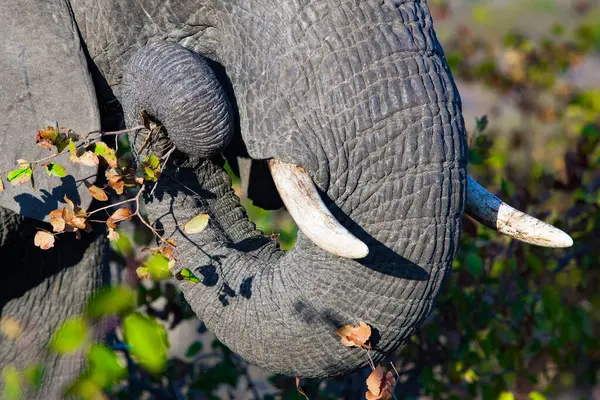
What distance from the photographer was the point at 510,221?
6.53ft

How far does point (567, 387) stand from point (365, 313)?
8.79 feet

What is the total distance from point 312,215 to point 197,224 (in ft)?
1.01

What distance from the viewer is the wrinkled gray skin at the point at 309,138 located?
186 centimetres

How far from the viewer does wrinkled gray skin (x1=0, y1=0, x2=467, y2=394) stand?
1855mm

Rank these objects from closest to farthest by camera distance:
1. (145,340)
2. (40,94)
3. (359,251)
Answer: (145,340)
(359,251)
(40,94)

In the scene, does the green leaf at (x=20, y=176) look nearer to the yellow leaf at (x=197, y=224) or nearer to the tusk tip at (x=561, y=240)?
the yellow leaf at (x=197, y=224)

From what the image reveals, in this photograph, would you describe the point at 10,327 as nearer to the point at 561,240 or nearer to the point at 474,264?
the point at 474,264

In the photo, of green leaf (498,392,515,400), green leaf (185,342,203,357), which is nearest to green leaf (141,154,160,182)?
green leaf (185,342,203,357)

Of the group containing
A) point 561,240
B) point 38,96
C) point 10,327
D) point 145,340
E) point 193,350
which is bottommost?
point 193,350

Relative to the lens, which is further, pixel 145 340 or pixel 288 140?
pixel 288 140

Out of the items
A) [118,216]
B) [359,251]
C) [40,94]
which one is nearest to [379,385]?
[359,251]

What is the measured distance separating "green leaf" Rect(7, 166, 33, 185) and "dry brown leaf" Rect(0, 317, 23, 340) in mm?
866

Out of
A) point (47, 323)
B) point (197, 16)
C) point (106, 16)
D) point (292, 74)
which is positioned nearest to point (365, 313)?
point (292, 74)

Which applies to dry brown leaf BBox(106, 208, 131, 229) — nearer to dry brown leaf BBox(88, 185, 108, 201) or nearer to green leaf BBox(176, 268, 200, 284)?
dry brown leaf BBox(88, 185, 108, 201)
